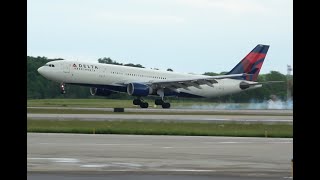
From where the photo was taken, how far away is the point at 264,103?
273ft

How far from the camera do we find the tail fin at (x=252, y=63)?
78.4 meters

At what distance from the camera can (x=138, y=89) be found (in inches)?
2650

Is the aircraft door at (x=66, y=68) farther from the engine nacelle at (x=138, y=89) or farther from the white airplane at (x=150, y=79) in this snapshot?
the engine nacelle at (x=138, y=89)

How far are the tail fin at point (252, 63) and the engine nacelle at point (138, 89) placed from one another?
1551 cm

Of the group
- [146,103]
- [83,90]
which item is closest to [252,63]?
[146,103]

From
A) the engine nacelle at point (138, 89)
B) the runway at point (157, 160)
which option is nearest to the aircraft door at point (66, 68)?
the engine nacelle at point (138, 89)

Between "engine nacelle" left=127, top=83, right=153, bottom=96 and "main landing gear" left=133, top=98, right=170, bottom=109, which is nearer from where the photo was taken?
"engine nacelle" left=127, top=83, right=153, bottom=96

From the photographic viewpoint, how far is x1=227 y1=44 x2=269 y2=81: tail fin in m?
78.4

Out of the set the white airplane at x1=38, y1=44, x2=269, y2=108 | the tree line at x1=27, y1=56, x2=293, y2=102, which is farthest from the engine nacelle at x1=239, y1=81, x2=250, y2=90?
the tree line at x1=27, y1=56, x2=293, y2=102

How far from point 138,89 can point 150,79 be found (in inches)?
140

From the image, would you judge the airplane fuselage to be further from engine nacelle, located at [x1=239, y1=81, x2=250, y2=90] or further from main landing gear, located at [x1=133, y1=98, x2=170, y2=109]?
engine nacelle, located at [x1=239, y1=81, x2=250, y2=90]
